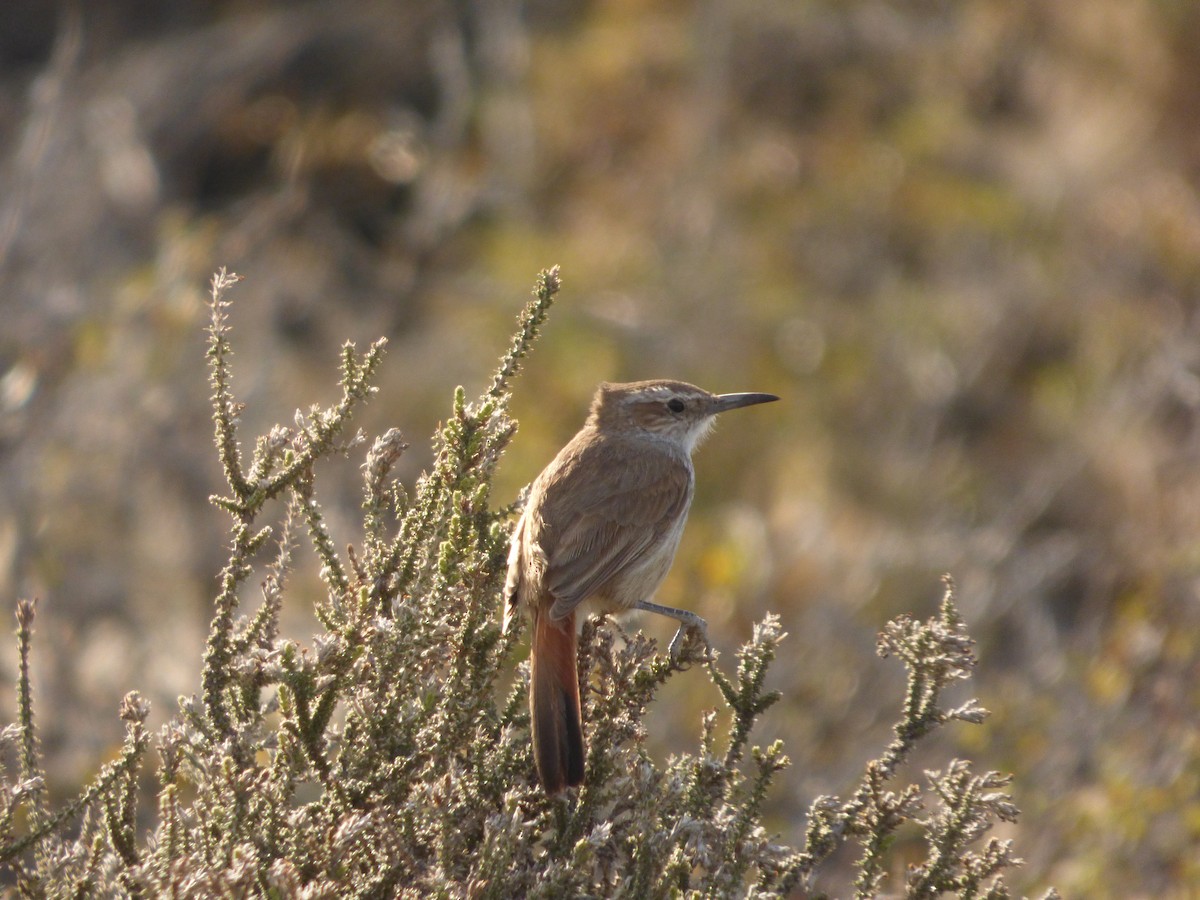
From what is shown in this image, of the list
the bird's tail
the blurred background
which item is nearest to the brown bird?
the bird's tail

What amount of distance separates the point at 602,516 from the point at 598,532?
86 mm

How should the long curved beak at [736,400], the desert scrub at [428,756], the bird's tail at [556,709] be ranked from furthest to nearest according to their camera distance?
the long curved beak at [736,400] < the bird's tail at [556,709] < the desert scrub at [428,756]

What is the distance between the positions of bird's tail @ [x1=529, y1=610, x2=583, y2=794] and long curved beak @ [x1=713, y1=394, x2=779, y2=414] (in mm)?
1409

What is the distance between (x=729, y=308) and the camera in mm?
11641

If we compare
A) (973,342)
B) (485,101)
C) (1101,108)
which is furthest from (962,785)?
(485,101)

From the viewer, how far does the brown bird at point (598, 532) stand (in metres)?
3.11

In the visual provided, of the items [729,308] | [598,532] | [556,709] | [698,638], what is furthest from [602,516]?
[729,308]

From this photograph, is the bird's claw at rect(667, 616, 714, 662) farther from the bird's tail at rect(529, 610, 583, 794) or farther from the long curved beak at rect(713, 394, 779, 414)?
the long curved beak at rect(713, 394, 779, 414)

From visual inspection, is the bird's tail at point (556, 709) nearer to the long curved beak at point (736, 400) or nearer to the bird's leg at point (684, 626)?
the bird's leg at point (684, 626)

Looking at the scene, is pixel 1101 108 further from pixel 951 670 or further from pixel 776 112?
pixel 951 670

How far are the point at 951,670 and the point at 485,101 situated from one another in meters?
12.0

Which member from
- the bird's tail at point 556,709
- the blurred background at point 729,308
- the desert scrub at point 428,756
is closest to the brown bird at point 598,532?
the bird's tail at point 556,709

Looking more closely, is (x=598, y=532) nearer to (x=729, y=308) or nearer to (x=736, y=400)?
(x=736, y=400)

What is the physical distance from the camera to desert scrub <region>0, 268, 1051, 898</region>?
272 centimetres
